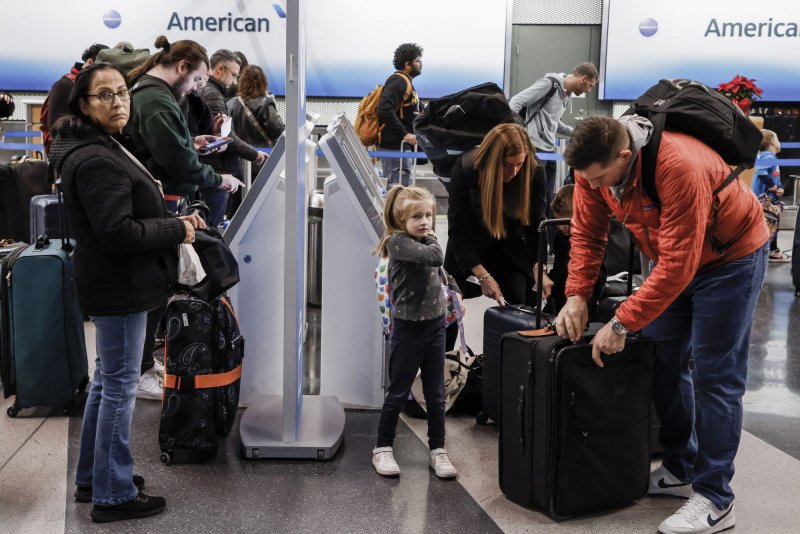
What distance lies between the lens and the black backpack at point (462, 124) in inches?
149

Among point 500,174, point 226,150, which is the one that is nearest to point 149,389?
point 226,150

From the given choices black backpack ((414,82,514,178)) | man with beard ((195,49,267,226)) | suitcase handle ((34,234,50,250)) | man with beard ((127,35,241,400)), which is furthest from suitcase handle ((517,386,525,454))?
man with beard ((195,49,267,226))

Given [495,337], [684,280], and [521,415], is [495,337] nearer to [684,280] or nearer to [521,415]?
[521,415]

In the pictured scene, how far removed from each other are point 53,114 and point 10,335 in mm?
1651

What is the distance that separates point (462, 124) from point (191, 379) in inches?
65.9

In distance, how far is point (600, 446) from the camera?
260 centimetres

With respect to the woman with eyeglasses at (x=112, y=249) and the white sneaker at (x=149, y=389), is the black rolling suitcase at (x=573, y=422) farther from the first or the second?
the white sneaker at (x=149, y=389)

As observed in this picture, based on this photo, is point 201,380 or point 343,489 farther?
point 201,380

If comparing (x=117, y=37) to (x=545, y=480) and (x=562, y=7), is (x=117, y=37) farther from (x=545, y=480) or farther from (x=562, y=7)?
(x=545, y=480)

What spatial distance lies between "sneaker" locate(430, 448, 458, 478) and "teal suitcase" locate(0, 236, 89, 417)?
161 cm

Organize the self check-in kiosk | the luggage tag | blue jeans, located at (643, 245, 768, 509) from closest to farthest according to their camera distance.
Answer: blue jeans, located at (643, 245, 768, 509)
the luggage tag
the self check-in kiosk

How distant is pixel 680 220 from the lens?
89.4 inches

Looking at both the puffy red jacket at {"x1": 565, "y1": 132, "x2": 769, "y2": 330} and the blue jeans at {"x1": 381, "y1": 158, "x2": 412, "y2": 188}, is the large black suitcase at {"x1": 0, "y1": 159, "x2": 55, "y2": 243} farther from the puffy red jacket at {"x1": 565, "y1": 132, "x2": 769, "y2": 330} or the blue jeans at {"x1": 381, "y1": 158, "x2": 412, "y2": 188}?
the puffy red jacket at {"x1": 565, "y1": 132, "x2": 769, "y2": 330}

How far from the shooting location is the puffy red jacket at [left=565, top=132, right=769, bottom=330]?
2262 mm
